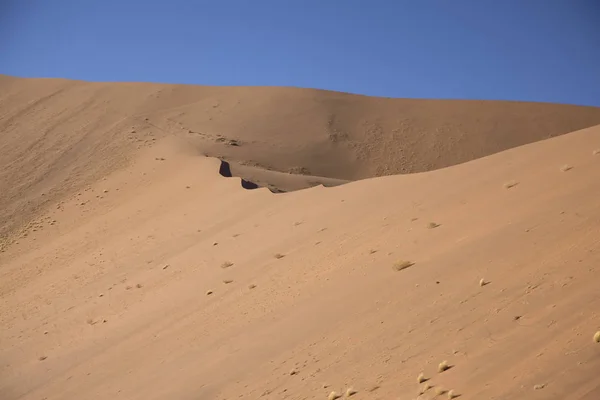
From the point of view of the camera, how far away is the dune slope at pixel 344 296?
329 inches

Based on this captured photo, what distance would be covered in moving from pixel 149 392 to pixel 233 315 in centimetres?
209

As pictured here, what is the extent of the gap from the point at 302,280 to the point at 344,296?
5.60 ft

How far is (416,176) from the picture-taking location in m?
15.9

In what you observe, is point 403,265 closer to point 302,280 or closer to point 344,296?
point 344,296

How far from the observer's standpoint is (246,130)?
3653 cm

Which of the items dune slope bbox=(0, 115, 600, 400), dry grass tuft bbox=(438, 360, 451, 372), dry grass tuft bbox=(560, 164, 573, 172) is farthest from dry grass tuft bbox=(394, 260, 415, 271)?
dry grass tuft bbox=(438, 360, 451, 372)

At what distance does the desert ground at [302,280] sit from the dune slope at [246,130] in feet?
2.09

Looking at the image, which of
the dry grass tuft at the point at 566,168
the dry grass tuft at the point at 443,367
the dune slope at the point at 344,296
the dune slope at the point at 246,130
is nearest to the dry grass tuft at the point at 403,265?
the dune slope at the point at 344,296

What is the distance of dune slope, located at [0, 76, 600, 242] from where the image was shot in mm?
32156

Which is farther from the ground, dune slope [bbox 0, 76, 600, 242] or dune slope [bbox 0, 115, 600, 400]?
dune slope [bbox 0, 76, 600, 242]

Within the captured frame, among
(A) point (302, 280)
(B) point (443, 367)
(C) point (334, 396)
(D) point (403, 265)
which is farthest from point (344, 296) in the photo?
(B) point (443, 367)

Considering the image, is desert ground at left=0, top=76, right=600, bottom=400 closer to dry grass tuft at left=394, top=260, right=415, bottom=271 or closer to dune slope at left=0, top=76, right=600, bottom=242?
dry grass tuft at left=394, top=260, right=415, bottom=271

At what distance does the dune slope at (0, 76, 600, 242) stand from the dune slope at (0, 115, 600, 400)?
9.17 m

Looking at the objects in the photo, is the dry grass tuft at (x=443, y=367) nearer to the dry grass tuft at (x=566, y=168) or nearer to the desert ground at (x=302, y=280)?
the desert ground at (x=302, y=280)
